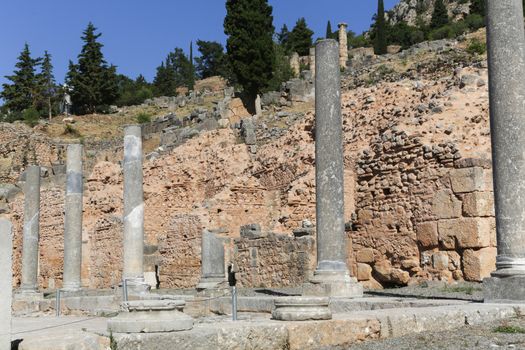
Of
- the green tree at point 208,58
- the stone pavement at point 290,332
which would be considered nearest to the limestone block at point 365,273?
the stone pavement at point 290,332

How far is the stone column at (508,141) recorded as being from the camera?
10.3 meters

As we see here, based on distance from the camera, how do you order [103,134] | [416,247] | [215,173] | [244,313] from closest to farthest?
[244,313], [416,247], [215,173], [103,134]

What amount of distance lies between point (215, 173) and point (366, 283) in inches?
507

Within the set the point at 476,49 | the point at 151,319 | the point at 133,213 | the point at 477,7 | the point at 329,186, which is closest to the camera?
the point at 151,319

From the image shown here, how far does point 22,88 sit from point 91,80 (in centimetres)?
735

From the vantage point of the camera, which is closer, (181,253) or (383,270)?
(383,270)

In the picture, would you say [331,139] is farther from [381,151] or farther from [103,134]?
[103,134]

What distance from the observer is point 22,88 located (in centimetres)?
6912

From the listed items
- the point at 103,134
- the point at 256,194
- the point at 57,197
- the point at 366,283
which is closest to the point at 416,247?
the point at 366,283

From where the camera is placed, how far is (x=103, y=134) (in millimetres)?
58406

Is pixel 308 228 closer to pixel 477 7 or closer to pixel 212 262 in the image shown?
pixel 212 262

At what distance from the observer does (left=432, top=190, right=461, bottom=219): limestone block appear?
15141 mm

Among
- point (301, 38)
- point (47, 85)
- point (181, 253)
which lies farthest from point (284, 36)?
point (181, 253)

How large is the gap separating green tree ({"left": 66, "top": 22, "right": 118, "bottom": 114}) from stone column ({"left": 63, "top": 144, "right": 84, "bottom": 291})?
47.0m
